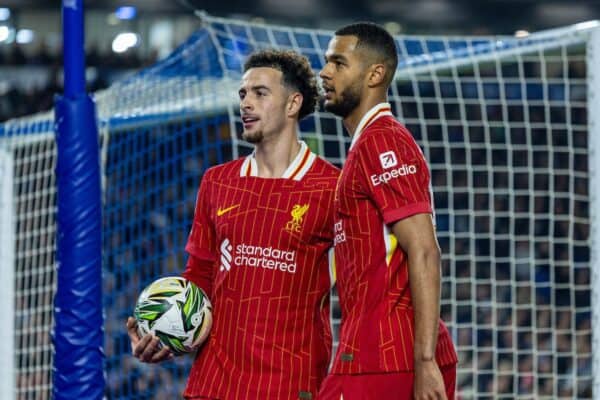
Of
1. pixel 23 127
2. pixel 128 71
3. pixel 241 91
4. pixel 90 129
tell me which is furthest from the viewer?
pixel 128 71

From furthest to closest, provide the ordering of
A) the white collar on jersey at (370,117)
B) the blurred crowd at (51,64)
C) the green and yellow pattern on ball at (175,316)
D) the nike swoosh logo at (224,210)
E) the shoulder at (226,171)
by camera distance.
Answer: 1. the blurred crowd at (51,64)
2. the shoulder at (226,171)
3. the nike swoosh logo at (224,210)
4. the green and yellow pattern on ball at (175,316)
5. the white collar on jersey at (370,117)

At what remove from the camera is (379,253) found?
3.35m

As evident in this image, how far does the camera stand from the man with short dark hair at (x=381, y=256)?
127 inches

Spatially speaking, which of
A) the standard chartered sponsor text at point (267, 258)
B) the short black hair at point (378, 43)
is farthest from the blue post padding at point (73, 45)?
the short black hair at point (378, 43)

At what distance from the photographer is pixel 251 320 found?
388 cm

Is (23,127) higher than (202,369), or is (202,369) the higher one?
(23,127)

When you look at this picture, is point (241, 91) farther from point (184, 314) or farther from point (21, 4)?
point (21, 4)

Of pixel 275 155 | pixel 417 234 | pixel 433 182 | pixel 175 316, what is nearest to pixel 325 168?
pixel 275 155

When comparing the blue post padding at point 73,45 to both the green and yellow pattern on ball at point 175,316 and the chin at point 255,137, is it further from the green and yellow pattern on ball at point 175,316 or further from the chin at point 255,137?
the green and yellow pattern on ball at point 175,316

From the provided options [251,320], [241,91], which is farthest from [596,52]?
[251,320]

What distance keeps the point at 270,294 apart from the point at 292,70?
877mm

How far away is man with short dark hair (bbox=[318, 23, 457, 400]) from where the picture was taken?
322 cm

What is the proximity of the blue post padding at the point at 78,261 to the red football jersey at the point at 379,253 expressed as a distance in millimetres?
1541

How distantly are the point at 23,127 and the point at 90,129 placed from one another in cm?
236
